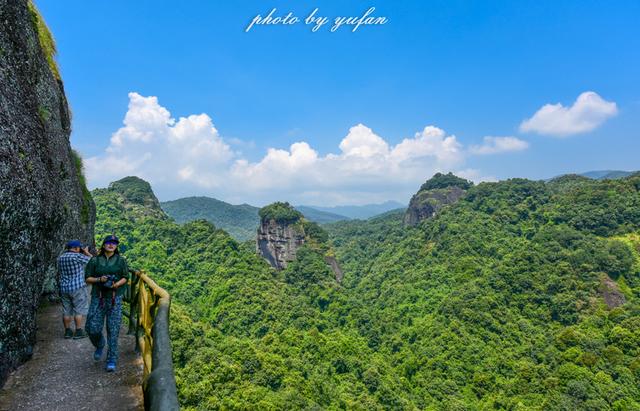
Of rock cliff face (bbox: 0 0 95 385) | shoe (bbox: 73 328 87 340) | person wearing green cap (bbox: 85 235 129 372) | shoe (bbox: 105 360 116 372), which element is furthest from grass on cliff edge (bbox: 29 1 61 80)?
shoe (bbox: 105 360 116 372)

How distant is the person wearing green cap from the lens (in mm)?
4562

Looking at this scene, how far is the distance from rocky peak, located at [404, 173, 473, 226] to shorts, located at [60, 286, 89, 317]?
90.4 m

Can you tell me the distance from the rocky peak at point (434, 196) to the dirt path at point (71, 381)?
90841 mm

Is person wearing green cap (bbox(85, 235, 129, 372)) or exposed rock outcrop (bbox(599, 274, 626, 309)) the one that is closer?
person wearing green cap (bbox(85, 235, 129, 372))

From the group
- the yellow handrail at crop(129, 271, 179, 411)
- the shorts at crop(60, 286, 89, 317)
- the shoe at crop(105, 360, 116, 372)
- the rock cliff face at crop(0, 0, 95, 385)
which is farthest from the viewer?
the shorts at crop(60, 286, 89, 317)

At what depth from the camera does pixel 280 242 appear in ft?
228

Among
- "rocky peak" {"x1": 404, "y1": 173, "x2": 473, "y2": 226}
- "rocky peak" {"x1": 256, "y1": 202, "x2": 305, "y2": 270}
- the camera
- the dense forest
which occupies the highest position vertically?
"rocky peak" {"x1": 404, "y1": 173, "x2": 473, "y2": 226}

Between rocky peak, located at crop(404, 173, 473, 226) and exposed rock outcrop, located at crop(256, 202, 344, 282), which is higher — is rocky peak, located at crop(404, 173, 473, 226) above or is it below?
above

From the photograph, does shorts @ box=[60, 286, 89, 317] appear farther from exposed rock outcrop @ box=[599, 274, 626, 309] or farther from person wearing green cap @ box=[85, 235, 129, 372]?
exposed rock outcrop @ box=[599, 274, 626, 309]

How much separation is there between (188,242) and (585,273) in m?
59.9

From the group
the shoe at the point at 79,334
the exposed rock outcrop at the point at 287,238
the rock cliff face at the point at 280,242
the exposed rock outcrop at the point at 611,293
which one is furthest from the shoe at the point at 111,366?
the rock cliff face at the point at 280,242

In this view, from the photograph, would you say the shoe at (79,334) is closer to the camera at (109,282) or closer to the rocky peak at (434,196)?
the camera at (109,282)

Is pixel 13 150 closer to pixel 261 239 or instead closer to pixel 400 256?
pixel 261 239

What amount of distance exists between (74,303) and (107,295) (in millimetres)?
1493
